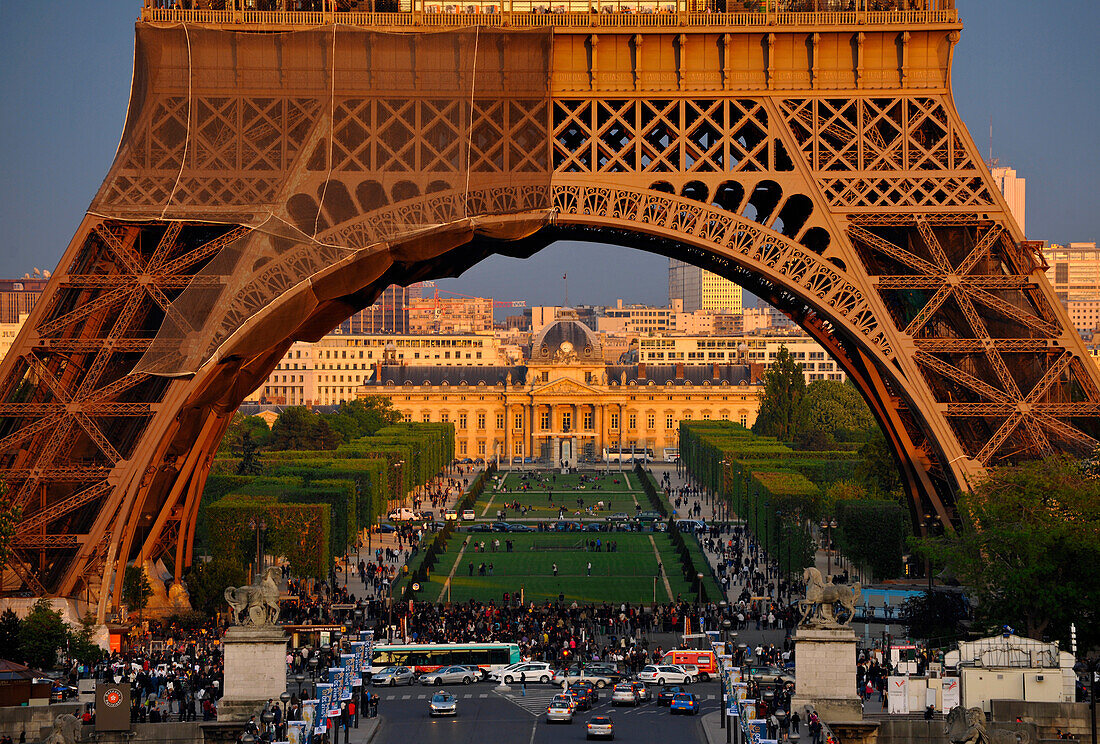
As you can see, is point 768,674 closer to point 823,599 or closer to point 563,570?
point 823,599

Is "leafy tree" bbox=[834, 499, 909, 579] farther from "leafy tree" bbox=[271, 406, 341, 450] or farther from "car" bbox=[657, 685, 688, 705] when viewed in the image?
"leafy tree" bbox=[271, 406, 341, 450]

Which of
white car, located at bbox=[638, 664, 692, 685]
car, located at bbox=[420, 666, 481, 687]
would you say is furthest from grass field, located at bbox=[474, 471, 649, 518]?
white car, located at bbox=[638, 664, 692, 685]

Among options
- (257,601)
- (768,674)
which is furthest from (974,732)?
(768,674)

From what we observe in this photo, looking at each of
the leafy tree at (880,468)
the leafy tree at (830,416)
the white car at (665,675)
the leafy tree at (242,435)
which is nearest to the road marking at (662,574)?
the leafy tree at (880,468)

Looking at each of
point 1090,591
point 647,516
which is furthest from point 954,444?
point 647,516

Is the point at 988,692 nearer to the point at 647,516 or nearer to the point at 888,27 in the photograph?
the point at 888,27

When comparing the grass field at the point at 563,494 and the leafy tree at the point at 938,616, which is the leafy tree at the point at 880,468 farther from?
the leafy tree at the point at 938,616
